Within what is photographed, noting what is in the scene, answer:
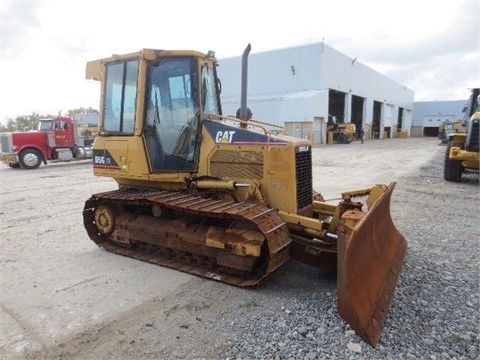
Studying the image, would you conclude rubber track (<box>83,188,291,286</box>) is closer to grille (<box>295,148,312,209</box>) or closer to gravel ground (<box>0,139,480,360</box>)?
gravel ground (<box>0,139,480,360</box>)

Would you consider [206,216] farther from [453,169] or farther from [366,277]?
[453,169]

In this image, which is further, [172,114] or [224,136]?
[172,114]

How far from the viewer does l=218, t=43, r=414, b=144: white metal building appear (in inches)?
1235

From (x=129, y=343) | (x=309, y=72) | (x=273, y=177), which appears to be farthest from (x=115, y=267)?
(x=309, y=72)

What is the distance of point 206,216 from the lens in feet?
14.3

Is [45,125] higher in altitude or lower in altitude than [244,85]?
lower

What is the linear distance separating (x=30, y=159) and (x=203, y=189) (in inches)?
569

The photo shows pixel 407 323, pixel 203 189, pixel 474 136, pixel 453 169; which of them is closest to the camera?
pixel 407 323

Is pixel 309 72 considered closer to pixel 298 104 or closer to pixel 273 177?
pixel 298 104

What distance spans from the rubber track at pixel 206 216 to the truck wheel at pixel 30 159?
13085mm

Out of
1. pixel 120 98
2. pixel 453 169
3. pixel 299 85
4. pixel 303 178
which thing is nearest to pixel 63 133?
pixel 120 98

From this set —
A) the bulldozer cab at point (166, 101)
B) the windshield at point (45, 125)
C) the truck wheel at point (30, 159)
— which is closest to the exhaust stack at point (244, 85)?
the bulldozer cab at point (166, 101)

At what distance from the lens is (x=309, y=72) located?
32250 mm

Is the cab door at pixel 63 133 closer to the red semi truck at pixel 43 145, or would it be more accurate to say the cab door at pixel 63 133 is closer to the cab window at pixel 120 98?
the red semi truck at pixel 43 145
